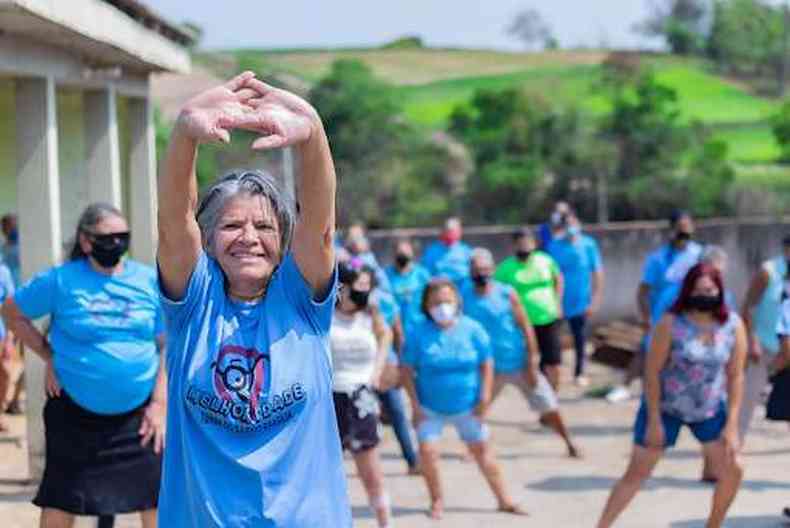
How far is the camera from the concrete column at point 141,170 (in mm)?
13258

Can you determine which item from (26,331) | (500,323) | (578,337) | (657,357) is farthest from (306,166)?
(578,337)

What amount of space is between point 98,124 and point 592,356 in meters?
7.11

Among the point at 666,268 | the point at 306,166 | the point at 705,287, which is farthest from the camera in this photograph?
the point at 666,268

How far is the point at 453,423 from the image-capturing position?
9.15 metres

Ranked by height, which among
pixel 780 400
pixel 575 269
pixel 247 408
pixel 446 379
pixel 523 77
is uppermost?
pixel 523 77

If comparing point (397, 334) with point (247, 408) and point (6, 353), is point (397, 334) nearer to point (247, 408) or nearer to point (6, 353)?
point (6, 353)

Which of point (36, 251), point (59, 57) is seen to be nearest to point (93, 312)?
point (36, 251)

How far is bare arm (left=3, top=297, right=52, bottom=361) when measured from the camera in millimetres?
7043

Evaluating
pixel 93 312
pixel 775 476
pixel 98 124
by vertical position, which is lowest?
pixel 775 476

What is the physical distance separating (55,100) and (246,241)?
777 centimetres

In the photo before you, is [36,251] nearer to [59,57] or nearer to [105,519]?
[59,57]

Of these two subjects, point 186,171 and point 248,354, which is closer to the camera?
point 186,171

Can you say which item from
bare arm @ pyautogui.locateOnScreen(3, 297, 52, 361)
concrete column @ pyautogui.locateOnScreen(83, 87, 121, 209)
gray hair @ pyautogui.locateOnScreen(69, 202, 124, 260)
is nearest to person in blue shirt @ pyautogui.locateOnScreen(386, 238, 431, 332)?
concrete column @ pyautogui.locateOnScreen(83, 87, 121, 209)

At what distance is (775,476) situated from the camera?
409 inches
